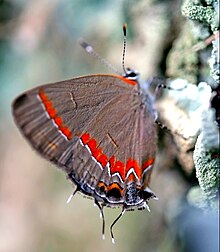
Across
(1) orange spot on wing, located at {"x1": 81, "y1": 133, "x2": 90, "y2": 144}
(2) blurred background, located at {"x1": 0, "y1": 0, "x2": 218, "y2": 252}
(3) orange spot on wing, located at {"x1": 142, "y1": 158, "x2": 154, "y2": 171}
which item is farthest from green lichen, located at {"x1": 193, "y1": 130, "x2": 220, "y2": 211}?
(2) blurred background, located at {"x1": 0, "y1": 0, "x2": 218, "y2": 252}

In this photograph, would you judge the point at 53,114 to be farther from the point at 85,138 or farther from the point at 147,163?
the point at 147,163

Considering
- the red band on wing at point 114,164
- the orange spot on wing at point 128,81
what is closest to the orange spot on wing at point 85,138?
the red band on wing at point 114,164

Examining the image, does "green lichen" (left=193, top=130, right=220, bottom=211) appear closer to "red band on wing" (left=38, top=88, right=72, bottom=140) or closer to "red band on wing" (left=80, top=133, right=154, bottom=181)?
"red band on wing" (left=80, top=133, right=154, bottom=181)

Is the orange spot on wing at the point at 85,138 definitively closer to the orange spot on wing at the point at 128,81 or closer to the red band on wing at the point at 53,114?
the red band on wing at the point at 53,114

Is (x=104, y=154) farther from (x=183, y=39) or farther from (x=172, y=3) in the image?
(x=172, y=3)

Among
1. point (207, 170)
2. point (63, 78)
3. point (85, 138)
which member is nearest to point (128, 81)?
point (85, 138)

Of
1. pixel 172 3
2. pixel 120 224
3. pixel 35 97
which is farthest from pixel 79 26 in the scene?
pixel 35 97
